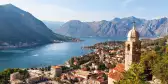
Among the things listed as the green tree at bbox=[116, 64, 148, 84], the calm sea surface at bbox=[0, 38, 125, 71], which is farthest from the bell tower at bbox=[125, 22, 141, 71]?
the calm sea surface at bbox=[0, 38, 125, 71]

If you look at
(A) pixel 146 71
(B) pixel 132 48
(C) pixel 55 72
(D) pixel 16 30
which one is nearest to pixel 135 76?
(B) pixel 132 48

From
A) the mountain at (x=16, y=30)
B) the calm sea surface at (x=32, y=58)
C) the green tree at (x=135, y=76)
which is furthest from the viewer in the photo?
the mountain at (x=16, y=30)

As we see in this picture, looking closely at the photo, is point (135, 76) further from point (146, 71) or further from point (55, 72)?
point (55, 72)

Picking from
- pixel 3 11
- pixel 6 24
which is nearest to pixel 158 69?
pixel 6 24

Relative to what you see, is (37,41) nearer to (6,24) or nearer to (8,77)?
(6,24)

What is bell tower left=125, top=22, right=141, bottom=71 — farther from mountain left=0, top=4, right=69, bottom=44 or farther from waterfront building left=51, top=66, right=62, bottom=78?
mountain left=0, top=4, right=69, bottom=44

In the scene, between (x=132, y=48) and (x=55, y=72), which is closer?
(x=132, y=48)

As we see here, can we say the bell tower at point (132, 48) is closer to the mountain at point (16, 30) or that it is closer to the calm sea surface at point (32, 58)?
the calm sea surface at point (32, 58)

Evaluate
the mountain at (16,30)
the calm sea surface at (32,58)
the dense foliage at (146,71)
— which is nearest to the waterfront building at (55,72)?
the calm sea surface at (32,58)

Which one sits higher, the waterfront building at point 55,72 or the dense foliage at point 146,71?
the dense foliage at point 146,71

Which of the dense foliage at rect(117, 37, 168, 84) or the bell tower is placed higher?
the bell tower

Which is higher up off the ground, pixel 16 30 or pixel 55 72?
pixel 16 30
